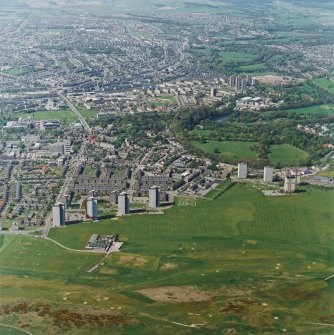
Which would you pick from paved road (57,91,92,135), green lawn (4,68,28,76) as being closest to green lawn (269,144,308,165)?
paved road (57,91,92,135)

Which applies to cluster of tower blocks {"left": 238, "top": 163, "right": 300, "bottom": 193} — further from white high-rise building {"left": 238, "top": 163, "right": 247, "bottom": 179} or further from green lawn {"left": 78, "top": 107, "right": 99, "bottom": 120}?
green lawn {"left": 78, "top": 107, "right": 99, "bottom": 120}

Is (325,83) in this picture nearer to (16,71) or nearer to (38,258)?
(16,71)

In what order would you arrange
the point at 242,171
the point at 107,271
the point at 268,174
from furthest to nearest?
the point at 242,171 < the point at 268,174 < the point at 107,271

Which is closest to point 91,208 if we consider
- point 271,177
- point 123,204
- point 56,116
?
point 123,204

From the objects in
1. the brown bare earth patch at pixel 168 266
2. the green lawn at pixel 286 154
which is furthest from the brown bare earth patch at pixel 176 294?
the green lawn at pixel 286 154

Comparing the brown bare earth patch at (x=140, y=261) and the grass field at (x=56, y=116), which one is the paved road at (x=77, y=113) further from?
the brown bare earth patch at (x=140, y=261)

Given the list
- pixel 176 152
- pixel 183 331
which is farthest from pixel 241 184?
pixel 183 331
